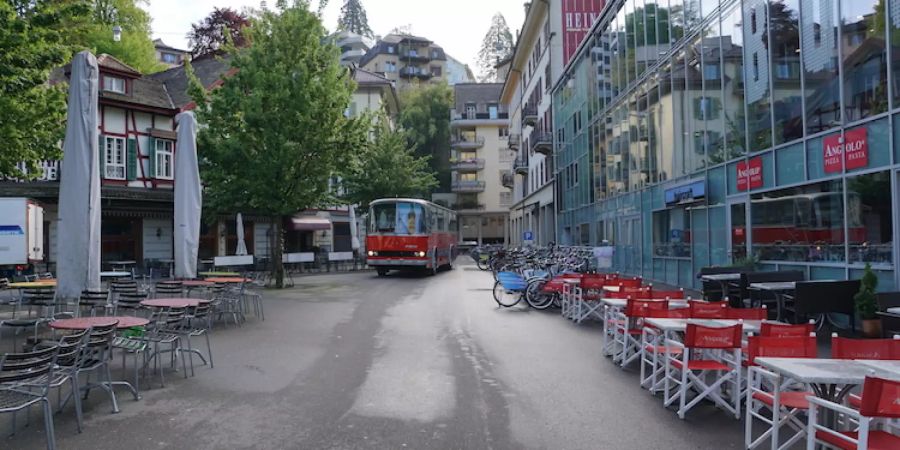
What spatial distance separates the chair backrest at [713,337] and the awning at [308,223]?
117 ft

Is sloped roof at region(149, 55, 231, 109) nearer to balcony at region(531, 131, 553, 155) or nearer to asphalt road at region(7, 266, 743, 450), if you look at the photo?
balcony at region(531, 131, 553, 155)

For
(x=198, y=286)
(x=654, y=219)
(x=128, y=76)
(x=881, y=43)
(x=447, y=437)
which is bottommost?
(x=447, y=437)

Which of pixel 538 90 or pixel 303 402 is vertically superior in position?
pixel 538 90

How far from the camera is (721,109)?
16.5 metres

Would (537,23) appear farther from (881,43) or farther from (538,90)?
(881,43)

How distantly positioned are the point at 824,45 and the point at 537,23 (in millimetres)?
34717

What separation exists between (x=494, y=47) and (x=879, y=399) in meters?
106

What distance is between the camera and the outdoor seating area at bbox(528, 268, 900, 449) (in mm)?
4258

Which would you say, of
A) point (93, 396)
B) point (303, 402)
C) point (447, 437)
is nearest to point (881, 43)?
point (447, 437)

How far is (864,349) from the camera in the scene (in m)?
5.23

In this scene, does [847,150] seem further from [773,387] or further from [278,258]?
[278,258]

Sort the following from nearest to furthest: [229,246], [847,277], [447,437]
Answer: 1. [447,437]
2. [847,277]
3. [229,246]

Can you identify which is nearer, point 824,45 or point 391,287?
point 824,45

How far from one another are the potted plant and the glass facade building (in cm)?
100
